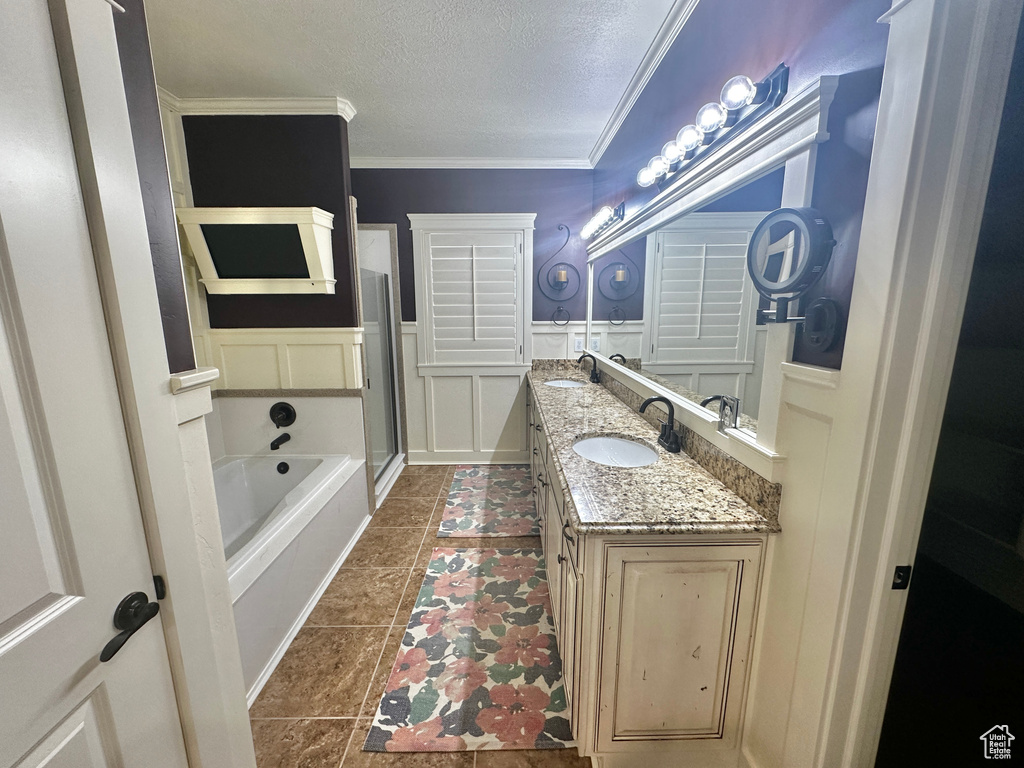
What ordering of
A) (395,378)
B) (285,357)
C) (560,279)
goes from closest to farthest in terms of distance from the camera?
1. (285,357)
2. (560,279)
3. (395,378)

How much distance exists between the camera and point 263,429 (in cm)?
267

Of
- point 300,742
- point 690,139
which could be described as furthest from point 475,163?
point 300,742

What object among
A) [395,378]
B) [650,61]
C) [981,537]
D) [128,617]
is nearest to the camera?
[128,617]

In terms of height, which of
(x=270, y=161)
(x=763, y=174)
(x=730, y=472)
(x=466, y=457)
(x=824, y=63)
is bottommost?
(x=466, y=457)

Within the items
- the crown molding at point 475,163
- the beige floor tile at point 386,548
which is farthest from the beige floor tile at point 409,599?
the crown molding at point 475,163

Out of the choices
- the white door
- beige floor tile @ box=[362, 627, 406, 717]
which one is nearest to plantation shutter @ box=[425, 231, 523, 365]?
beige floor tile @ box=[362, 627, 406, 717]

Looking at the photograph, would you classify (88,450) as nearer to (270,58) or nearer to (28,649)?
(28,649)

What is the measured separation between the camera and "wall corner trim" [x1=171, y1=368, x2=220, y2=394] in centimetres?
80

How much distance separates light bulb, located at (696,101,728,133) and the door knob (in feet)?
5.99

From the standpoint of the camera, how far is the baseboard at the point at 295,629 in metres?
1.54

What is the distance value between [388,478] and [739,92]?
3203mm

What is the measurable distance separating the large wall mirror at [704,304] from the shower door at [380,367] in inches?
72.8

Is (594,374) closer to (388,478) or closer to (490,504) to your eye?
(490,504)

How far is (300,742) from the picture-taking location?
137 cm
